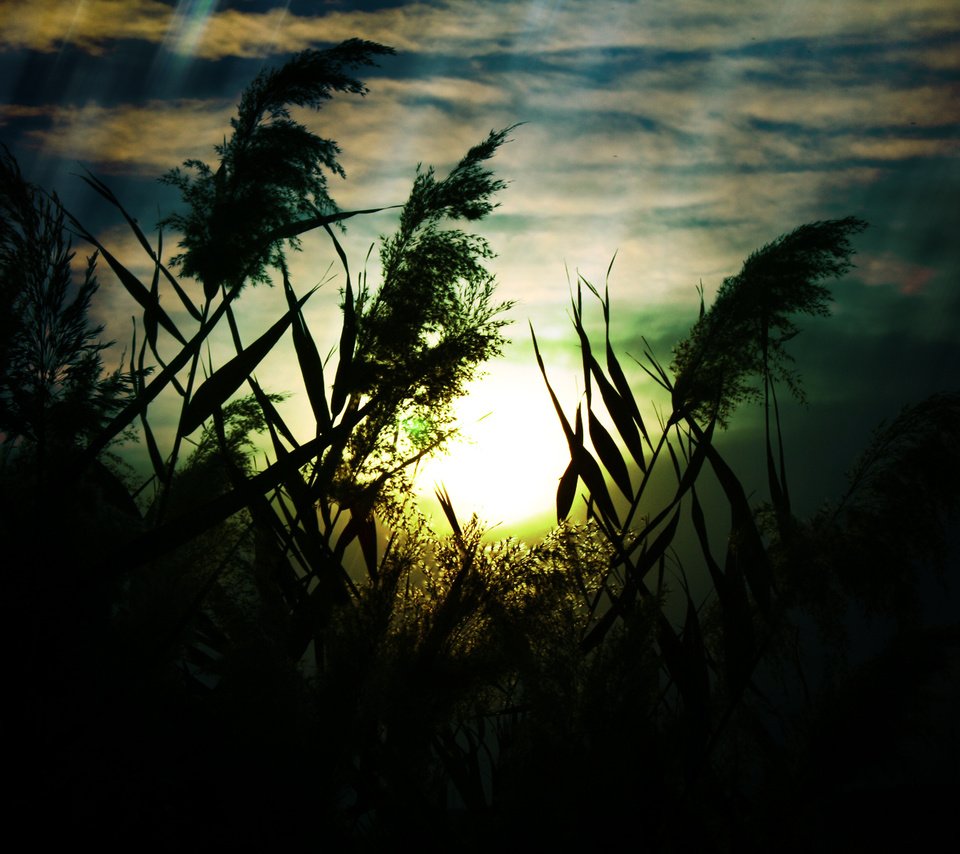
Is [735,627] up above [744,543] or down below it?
below

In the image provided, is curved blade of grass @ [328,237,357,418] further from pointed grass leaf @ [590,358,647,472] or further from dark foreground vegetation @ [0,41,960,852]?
pointed grass leaf @ [590,358,647,472]

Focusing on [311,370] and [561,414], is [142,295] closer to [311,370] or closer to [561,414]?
[311,370]

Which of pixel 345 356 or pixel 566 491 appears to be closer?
pixel 345 356

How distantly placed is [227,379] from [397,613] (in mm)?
676

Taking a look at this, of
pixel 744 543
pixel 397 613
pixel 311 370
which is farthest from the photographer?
pixel 311 370

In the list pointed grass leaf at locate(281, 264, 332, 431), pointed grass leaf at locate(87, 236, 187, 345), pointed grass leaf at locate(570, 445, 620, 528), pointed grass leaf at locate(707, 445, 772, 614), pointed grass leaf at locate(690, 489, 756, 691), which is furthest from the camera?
pointed grass leaf at locate(570, 445, 620, 528)

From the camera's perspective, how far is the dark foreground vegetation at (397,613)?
812 mm

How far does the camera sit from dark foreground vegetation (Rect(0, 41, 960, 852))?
0.81m

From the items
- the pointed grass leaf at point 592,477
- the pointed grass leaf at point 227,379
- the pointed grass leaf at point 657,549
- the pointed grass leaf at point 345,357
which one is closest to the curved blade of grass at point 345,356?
the pointed grass leaf at point 345,357

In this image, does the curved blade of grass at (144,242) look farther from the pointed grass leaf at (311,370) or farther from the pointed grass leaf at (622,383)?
the pointed grass leaf at (622,383)

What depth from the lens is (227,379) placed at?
4.52 ft


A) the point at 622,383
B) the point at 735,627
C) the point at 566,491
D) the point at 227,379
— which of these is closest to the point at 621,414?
the point at 622,383

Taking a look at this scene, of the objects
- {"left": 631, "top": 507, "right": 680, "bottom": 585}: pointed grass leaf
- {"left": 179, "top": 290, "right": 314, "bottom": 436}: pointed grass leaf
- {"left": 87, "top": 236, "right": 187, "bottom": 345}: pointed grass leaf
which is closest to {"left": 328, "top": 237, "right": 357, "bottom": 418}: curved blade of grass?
{"left": 179, "top": 290, "right": 314, "bottom": 436}: pointed grass leaf

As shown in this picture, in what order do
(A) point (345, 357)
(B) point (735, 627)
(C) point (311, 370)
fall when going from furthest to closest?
(C) point (311, 370), (A) point (345, 357), (B) point (735, 627)
